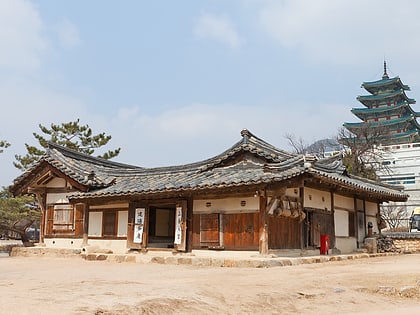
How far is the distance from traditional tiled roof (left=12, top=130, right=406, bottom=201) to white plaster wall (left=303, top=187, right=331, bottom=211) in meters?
0.85

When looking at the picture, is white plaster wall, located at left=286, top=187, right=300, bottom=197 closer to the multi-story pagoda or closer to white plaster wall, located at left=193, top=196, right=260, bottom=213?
white plaster wall, located at left=193, top=196, right=260, bottom=213

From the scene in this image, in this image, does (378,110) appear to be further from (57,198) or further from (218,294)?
(218,294)

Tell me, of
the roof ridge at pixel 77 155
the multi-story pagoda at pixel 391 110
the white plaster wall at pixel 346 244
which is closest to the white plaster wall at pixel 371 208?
the white plaster wall at pixel 346 244

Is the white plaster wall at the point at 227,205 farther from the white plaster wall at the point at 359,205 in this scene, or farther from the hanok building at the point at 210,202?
the white plaster wall at the point at 359,205

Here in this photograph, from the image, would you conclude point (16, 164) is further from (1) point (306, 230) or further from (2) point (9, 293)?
(2) point (9, 293)

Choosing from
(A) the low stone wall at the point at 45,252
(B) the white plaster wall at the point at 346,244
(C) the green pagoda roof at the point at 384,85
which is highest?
(C) the green pagoda roof at the point at 384,85

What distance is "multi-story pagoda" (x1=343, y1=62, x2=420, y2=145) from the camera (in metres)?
61.7

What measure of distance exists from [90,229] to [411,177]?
42814 mm

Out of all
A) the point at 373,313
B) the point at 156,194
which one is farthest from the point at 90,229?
the point at 373,313

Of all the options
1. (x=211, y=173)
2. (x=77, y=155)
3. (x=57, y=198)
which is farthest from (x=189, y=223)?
(x=77, y=155)

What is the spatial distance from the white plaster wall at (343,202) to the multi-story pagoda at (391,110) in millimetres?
41350

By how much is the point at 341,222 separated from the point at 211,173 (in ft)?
20.7

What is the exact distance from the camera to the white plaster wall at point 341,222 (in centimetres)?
1950

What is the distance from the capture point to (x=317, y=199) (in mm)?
18125
